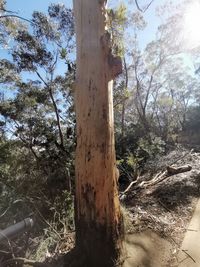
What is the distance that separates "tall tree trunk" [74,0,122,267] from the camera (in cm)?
304

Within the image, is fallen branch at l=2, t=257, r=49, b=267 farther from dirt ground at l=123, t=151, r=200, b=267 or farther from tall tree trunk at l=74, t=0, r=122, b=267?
dirt ground at l=123, t=151, r=200, b=267

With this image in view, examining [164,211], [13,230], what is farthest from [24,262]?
[164,211]

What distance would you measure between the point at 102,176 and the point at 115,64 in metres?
1.23

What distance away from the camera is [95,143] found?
10.2ft

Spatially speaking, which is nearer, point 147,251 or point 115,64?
point 115,64

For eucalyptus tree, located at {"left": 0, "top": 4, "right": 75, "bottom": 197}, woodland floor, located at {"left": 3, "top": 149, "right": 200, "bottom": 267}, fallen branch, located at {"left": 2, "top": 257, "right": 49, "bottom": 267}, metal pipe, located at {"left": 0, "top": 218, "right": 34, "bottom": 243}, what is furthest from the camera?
eucalyptus tree, located at {"left": 0, "top": 4, "right": 75, "bottom": 197}

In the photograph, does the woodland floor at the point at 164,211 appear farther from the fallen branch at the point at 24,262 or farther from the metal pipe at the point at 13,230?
the metal pipe at the point at 13,230

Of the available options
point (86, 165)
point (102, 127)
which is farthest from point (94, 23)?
point (86, 165)

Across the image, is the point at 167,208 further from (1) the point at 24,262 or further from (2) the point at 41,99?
(2) the point at 41,99

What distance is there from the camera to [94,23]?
324cm

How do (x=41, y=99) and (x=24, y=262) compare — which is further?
(x=41, y=99)

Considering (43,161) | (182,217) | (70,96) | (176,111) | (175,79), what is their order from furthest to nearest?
1. (176,111)
2. (175,79)
3. (70,96)
4. (43,161)
5. (182,217)

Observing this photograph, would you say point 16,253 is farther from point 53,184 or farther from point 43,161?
point 43,161

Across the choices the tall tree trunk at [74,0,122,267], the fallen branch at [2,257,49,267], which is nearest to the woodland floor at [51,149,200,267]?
the fallen branch at [2,257,49,267]
